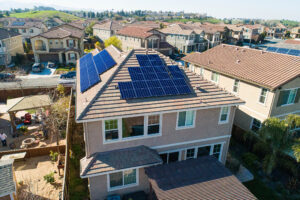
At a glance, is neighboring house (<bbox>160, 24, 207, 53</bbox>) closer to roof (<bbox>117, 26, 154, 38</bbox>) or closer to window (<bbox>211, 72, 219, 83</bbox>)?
roof (<bbox>117, 26, 154, 38</bbox>)

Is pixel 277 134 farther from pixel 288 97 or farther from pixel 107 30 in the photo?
pixel 107 30

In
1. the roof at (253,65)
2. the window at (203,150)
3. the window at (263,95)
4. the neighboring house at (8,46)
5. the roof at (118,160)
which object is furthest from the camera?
the neighboring house at (8,46)

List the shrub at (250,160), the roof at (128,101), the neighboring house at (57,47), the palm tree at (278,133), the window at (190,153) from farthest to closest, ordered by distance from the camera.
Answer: the neighboring house at (57,47), the shrub at (250,160), the window at (190,153), the palm tree at (278,133), the roof at (128,101)

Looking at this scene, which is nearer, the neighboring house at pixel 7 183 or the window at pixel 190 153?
the neighboring house at pixel 7 183

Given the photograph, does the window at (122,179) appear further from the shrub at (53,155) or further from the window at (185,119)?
the shrub at (53,155)

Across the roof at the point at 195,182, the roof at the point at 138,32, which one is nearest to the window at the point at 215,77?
the roof at the point at 195,182

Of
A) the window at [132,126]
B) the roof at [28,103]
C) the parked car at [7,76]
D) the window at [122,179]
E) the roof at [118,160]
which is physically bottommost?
the parked car at [7,76]

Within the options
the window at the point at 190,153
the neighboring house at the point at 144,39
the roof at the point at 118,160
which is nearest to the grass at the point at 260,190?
the window at the point at 190,153

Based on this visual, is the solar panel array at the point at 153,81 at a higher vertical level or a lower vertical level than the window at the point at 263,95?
higher
